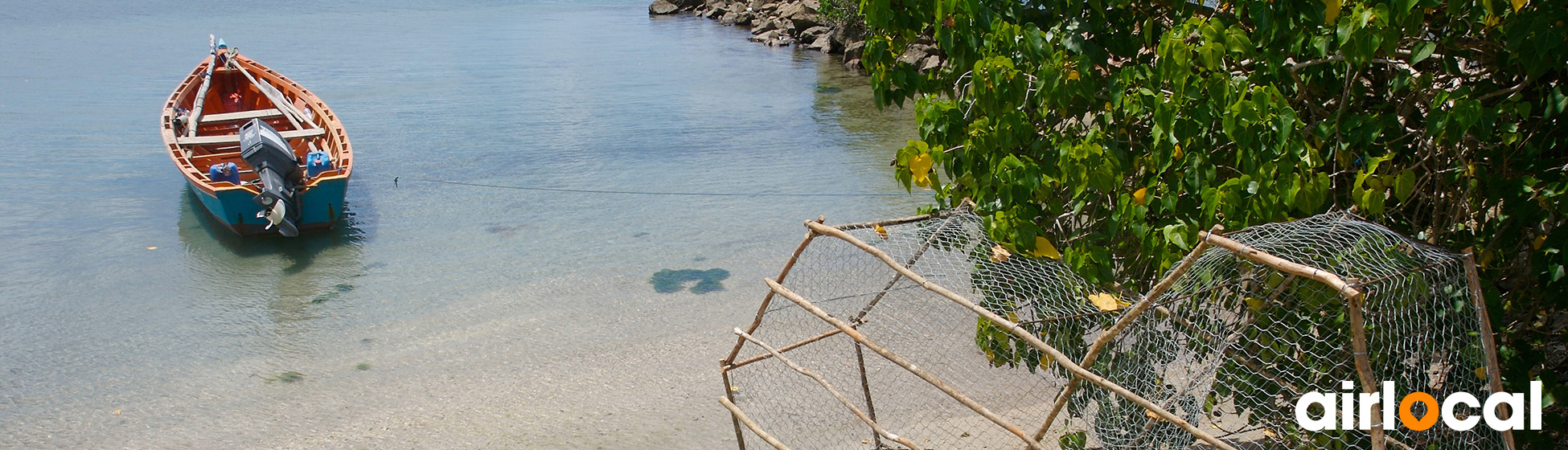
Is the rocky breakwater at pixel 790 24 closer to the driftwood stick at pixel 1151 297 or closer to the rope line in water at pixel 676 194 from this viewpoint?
the rope line in water at pixel 676 194

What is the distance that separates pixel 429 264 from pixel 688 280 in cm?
251

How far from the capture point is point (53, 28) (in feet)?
93.5

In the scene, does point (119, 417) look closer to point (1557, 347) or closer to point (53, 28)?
point (1557, 347)

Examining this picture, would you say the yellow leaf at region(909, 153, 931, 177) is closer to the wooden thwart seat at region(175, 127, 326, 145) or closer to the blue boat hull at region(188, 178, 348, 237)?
the blue boat hull at region(188, 178, 348, 237)

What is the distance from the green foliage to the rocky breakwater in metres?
13.5

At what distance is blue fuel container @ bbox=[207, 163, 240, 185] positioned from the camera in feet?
34.0

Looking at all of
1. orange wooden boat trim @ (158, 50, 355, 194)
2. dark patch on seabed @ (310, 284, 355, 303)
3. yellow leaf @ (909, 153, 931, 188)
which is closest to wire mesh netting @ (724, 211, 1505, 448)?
yellow leaf @ (909, 153, 931, 188)

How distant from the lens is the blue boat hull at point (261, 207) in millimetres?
10062

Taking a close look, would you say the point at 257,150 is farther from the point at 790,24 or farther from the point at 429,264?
the point at 790,24

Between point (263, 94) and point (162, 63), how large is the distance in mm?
11002

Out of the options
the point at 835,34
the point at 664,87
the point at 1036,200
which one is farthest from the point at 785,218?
the point at 835,34

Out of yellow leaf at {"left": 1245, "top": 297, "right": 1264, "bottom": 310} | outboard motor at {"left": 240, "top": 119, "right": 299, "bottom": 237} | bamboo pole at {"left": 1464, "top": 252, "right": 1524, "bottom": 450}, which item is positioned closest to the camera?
bamboo pole at {"left": 1464, "top": 252, "right": 1524, "bottom": 450}

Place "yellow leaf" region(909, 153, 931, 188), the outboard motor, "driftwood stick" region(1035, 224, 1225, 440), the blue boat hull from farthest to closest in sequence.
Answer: the blue boat hull
the outboard motor
"yellow leaf" region(909, 153, 931, 188)
"driftwood stick" region(1035, 224, 1225, 440)

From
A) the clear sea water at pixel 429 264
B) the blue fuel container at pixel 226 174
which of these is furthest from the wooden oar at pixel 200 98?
the blue fuel container at pixel 226 174
